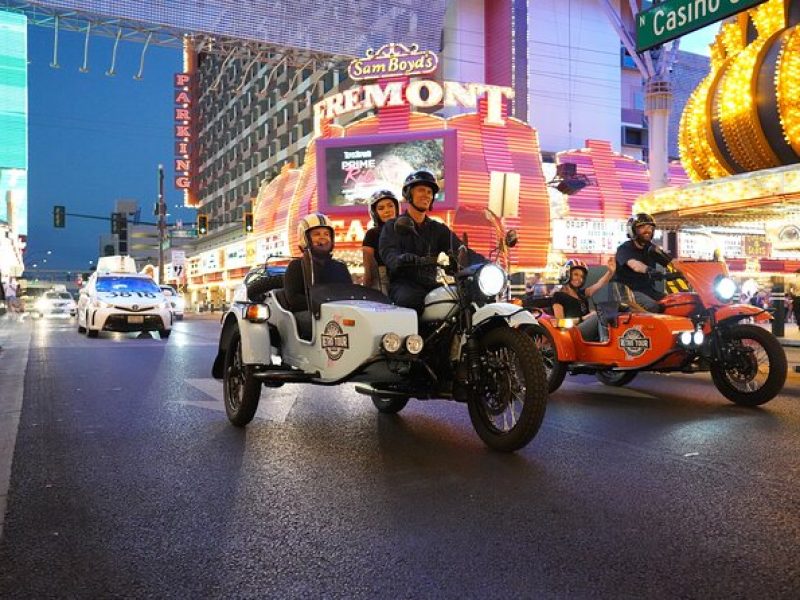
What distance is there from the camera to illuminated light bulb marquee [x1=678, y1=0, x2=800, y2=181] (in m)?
14.2

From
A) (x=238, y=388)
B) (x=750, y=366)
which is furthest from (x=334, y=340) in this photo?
(x=750, y=366)

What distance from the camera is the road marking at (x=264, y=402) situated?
6.84 metres

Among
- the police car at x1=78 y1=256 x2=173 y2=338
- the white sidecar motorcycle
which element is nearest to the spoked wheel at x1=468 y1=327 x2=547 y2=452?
the white sidecar motorcycle

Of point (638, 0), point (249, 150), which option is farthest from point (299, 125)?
point (638, 0)

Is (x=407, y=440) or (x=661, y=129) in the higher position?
(x=661, y=129)

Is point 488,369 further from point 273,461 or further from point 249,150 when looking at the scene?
point 249,150

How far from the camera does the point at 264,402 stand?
7629 millimetres

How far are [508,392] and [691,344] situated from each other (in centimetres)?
305

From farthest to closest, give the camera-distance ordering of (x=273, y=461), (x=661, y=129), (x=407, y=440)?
(x=661, y=129)
(x=407, y=440)
(x=273, y=461)

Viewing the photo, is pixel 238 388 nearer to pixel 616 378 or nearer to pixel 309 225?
pixel 309 225

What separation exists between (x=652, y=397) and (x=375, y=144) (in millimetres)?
32860

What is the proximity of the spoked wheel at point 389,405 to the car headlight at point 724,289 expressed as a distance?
3.44 meters

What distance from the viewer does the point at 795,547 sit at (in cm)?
305

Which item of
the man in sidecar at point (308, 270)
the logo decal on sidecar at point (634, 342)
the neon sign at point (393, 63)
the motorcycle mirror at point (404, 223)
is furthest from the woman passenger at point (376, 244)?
the neon sign at point (393, 63)
